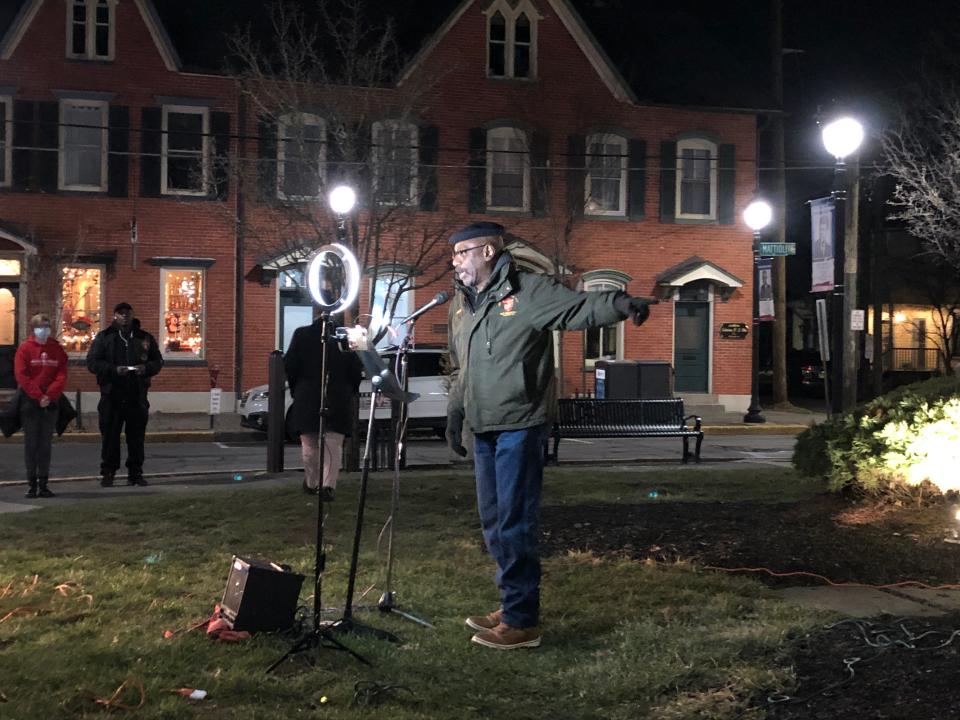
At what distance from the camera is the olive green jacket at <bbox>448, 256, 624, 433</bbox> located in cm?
491

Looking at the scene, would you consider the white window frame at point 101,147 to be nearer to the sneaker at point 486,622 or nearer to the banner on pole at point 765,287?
the banner on pole at point 765,287

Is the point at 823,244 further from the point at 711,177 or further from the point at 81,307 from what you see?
the point at 81,307

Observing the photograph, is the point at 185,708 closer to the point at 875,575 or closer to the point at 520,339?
the point at 520,339

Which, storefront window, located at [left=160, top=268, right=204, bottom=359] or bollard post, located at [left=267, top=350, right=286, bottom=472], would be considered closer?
bollard post, located at [left=267, top=350, right=286, bottom=472]

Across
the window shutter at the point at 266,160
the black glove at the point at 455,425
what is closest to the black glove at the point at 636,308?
the black glove at the point at 455,425

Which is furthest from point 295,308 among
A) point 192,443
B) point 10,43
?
point 10,43

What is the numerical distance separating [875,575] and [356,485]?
566 centimetres

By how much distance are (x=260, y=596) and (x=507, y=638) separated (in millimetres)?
1204

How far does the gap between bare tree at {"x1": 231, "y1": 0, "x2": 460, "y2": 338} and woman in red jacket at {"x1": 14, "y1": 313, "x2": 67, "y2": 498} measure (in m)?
7.34

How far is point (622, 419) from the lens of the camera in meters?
15.0

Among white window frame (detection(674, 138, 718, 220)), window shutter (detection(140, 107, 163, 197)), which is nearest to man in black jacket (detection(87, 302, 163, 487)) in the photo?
window shutter (detection(140, 107, 163, 197))

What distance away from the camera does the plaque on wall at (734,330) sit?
86.6 feet

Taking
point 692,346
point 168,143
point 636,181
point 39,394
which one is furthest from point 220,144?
point 39,394

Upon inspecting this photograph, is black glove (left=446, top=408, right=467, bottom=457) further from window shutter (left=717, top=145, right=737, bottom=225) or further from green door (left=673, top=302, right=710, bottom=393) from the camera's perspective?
window shutter (left=717, top=145, right=737, bottom=225)
